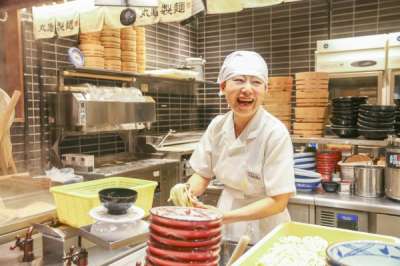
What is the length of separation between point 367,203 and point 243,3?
1760 millimetres

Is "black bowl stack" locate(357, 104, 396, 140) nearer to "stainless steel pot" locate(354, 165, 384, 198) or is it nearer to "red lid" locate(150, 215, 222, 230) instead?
"stainless steel pot" locate(354, 165, 384, 198)

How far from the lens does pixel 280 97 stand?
3498mm

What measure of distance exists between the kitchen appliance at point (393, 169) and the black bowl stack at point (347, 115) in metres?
0.37

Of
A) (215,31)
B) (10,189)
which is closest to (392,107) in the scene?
(10,189)

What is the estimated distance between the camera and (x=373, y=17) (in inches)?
215

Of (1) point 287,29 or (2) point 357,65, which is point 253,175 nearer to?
(2) point 357,65

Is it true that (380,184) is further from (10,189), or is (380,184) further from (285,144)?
(10,189)

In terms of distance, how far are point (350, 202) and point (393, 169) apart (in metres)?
→ 0.38

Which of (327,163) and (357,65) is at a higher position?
(357,65)

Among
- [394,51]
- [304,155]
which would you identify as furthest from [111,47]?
[394,51]

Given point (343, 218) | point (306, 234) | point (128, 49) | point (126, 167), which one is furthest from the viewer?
point (128, 49)

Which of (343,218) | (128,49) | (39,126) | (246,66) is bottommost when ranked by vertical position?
(343,218)

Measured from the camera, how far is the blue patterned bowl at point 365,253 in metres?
0.89

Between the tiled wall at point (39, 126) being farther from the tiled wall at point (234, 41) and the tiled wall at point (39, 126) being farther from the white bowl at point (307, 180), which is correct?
the white bowl at point (307, 180)
